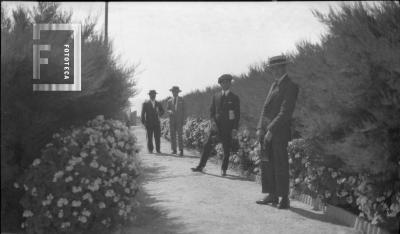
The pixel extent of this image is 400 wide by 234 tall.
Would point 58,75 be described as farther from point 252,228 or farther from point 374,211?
point 374,211

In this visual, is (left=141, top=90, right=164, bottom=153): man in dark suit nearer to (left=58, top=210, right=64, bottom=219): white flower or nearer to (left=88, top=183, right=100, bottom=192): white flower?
(left=88, top=183, right=100, bottom=192): white flower

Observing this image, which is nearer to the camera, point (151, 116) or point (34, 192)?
point (34, 192)

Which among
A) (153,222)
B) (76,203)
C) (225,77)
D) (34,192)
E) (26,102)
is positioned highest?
(225,77)

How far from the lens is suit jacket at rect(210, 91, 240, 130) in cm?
842

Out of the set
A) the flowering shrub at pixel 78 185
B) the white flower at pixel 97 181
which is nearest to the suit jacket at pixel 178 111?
the flowering shrub at pixel 78 185

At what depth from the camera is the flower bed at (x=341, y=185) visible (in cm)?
413

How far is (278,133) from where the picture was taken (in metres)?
5.70

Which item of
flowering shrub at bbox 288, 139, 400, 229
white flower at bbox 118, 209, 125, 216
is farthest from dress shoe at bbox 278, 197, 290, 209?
white flower at bbox 118, 209, 125, 216

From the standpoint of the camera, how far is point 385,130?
3949mm

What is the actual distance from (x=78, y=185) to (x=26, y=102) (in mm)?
923

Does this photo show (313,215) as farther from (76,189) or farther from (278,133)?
(76,189)

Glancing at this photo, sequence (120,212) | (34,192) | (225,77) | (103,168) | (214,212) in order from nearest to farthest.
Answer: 1. (34,192)
2. (103,168)
3. (120,212)
4. (214,212)
5. (225,77)

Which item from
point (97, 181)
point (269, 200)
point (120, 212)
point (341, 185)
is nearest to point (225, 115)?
point (269, 200)

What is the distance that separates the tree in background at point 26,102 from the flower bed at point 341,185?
2833 millimetres
